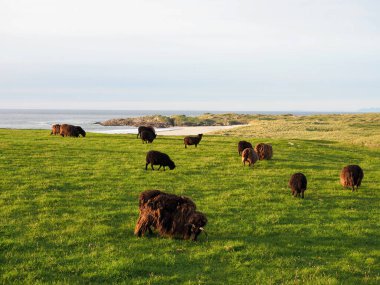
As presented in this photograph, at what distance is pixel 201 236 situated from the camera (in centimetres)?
1256

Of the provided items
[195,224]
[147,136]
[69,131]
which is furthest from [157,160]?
[69,131]

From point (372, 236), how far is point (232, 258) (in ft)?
18.9

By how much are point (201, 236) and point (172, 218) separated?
1.25 m

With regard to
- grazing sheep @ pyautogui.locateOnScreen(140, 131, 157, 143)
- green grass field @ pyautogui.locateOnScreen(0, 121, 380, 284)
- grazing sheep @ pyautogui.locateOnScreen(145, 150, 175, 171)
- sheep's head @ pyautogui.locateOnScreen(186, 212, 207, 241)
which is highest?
grazing sheep @ pyautogui.locateOnScreen(140, 131, 157, 143)

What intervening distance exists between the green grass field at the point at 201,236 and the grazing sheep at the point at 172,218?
13.8 inches

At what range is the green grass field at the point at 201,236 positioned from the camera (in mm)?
9883

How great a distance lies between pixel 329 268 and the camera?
34.0 ft

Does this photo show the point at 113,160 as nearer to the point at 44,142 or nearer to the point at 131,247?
the point at 44,142

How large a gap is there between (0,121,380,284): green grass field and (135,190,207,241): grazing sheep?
351 mm

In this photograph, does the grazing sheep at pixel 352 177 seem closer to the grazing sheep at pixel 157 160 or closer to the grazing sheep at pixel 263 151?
the grazing sheep at pixel 263 151

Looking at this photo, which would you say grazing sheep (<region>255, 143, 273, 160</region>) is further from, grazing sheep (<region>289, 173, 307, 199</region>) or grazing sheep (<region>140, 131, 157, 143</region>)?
grazing sheep (<region>140, 131, 157, 143</region>)

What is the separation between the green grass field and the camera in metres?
9.88

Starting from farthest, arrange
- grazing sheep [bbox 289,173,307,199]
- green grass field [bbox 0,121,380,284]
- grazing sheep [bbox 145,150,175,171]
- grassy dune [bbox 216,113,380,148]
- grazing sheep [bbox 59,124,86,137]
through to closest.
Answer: grassy dune [bbox 216,113,380,148] < grazing sheep [bbox 59,124,86,137] < grazing sheep [bbox 145,150,175,171] < grazing sheep [bbox 289,173,307,199] < green grass field [bbox 0,121,380,284]

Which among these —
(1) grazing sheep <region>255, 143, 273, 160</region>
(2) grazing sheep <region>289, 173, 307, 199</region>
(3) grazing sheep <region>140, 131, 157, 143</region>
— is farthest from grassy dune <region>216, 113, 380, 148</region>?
(2) grazing sheep <region>289, 173, 307, 199</region>
